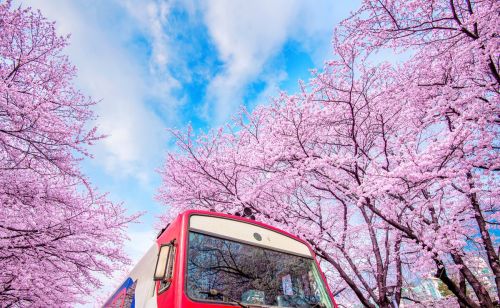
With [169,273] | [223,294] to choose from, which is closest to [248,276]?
[223,294]

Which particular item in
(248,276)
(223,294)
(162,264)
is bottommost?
(223,294)

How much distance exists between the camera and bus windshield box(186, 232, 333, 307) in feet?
9.40

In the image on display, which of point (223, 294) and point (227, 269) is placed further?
point (227, 269)

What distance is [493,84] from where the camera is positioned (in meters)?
5.93

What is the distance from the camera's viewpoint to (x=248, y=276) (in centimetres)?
321

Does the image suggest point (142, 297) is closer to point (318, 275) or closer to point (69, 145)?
point (318, 275)

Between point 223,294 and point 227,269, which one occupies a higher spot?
point 227,269

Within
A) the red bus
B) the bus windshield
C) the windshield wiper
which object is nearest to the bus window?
the red bus

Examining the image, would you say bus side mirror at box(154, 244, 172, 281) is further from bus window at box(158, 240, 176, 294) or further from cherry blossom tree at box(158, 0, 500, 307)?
cherry blossom tree at box(158, 0, 500, 307)

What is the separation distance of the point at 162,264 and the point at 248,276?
3.45 ft

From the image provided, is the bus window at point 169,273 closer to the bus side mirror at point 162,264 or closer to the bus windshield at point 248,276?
the bus side mirror at point 162,264

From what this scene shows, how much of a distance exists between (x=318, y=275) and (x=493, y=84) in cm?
600

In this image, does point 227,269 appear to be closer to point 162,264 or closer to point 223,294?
point 223,294

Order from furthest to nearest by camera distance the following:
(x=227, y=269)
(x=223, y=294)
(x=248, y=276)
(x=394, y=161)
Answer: (x=394, y=161) < (x=248, y=276) < (x=227, y=269) < (x=223, y=294)
